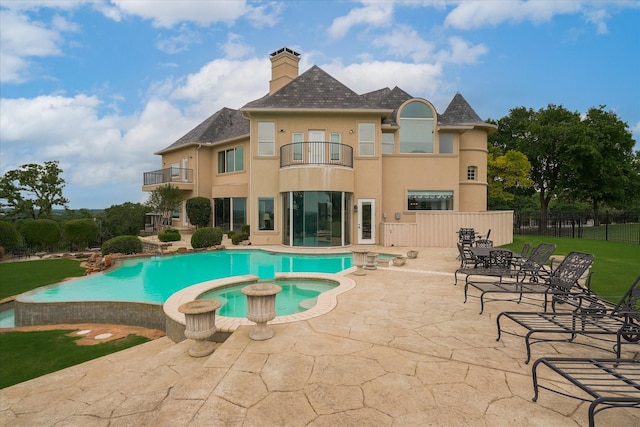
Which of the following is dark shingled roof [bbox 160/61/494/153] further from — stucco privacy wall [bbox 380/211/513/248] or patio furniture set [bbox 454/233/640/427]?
patio furniture set [bbox 454/233/640/427]

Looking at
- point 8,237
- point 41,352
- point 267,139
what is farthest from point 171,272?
point 8,237

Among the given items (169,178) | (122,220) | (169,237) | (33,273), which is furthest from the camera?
(122,220)

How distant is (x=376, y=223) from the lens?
739 inches

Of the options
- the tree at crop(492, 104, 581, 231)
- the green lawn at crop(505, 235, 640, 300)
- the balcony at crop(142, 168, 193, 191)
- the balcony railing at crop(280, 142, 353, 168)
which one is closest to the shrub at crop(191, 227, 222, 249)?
the balcony railing at crop(280, 142, 353, 168)

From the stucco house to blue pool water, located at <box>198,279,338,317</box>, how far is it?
7803mm

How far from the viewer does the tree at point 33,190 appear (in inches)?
989

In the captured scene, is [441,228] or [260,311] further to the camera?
[441,228]

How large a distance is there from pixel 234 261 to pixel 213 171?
41.2 feet

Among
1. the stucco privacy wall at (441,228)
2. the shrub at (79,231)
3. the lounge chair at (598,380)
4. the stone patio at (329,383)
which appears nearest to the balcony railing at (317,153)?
the stucco privacy wall at (441,228)

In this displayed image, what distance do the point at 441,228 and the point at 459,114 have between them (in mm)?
9149

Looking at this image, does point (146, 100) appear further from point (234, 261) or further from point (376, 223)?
point (376, 223)

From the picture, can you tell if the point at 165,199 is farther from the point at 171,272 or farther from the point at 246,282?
the point at 246,282

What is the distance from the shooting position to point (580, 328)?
16.3 ft

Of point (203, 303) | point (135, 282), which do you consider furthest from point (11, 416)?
point (135, 282)
